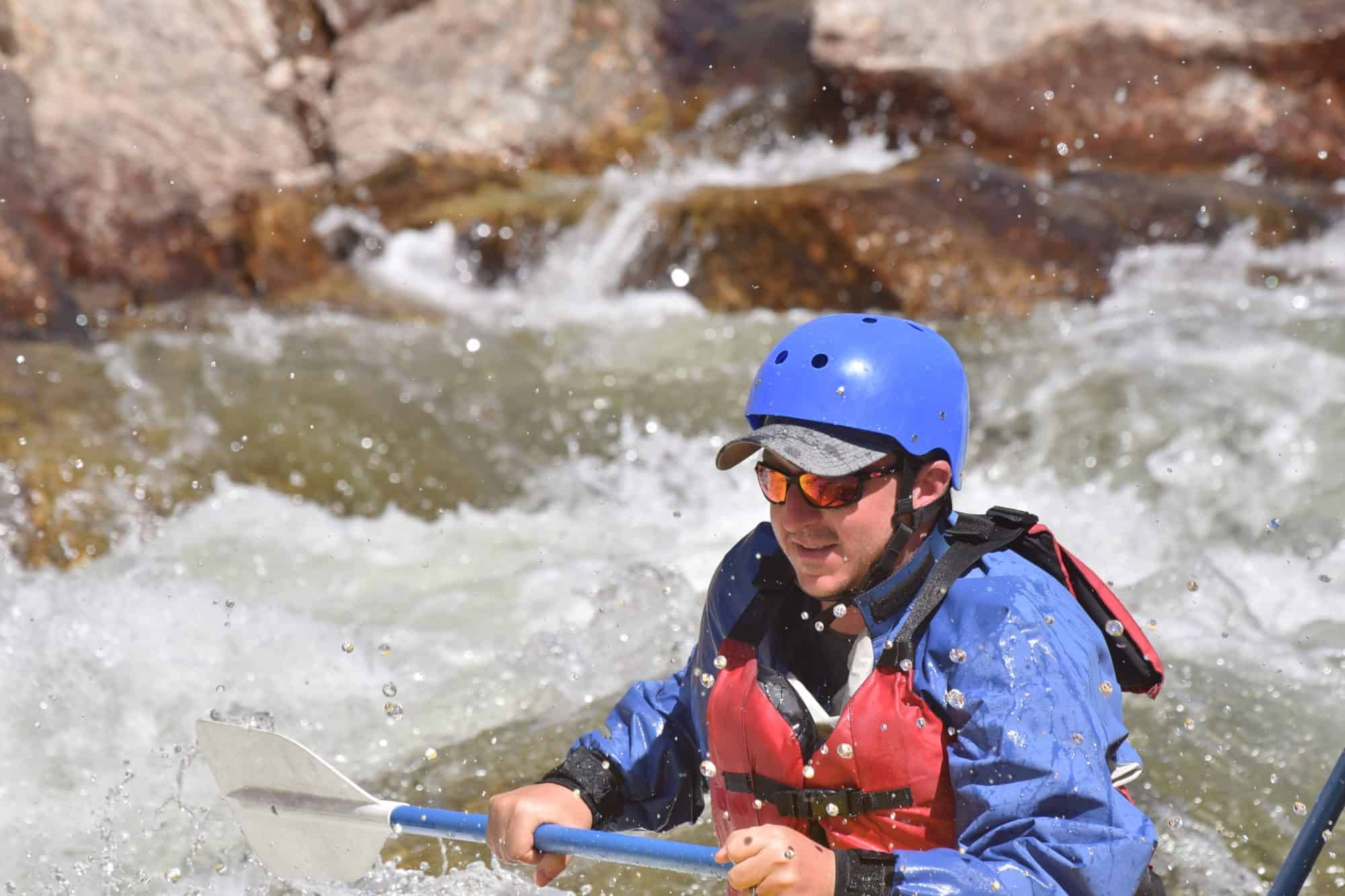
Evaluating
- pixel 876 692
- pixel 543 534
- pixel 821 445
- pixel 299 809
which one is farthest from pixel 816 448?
pixel 543 534

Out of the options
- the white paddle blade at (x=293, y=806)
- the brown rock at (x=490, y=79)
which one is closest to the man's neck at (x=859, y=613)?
the white paddle blade at (x=293, y=806)

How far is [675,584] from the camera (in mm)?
5008

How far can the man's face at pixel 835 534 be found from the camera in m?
2.30

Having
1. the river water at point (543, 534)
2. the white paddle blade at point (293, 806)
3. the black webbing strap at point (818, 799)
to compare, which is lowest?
the river water at point (543, 534)

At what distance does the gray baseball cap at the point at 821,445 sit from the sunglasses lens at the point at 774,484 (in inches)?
1.7

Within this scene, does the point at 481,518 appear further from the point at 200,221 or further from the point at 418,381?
the point at 200,221

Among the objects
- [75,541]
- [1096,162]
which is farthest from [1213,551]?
[75,541]

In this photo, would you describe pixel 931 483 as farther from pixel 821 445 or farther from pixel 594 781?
pixel 594 781

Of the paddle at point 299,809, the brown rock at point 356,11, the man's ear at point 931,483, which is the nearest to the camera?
the man's ear at point 931,483

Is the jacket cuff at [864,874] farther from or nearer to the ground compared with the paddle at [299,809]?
farther from the ground

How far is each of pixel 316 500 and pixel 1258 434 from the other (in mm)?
4048

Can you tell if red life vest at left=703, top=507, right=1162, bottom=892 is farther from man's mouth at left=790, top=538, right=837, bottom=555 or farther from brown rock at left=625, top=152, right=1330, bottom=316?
brown rock at left=625, top=152, right=1330, bottom=316

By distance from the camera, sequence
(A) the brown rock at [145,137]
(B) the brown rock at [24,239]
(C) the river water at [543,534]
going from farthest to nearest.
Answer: (A) the brown rock at [145,137] < (B) the brown rock at [24,239] < (C) the river water at [543,534]

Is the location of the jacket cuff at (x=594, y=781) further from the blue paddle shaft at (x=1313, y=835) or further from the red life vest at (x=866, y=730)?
the blue paddle shaft at (x=1313, y=835)
